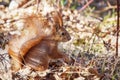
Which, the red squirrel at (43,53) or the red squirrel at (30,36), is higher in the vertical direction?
the red squirrel at (30,36)

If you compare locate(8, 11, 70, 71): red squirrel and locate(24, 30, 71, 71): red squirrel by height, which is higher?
locate(8, 11, 70, 71): red squirrel

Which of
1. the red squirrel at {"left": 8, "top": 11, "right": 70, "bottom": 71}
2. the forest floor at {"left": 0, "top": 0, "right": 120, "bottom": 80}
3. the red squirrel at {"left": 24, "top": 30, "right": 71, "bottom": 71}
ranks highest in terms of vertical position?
the red squirrel at {"left": 8, "top": 11, "right": 70, "bottom": 71}

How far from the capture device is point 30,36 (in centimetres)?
389

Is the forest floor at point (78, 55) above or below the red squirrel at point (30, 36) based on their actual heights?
below

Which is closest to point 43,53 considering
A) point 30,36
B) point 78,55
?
point 30,36

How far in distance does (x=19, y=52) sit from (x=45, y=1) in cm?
301

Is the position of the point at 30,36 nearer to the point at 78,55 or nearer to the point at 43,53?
the point at 43,53

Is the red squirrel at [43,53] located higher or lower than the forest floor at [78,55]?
higher

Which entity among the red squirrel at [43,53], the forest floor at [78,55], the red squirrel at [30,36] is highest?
the red squirrel at [30,36]

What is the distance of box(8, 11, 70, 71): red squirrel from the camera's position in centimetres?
384

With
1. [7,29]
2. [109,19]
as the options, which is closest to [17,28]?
[7,29]

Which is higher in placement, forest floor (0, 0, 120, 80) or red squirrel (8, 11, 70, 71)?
red squirrel (8, 11, 70, 71)

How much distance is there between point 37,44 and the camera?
13.0 ft

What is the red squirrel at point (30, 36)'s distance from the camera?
3.84 m
